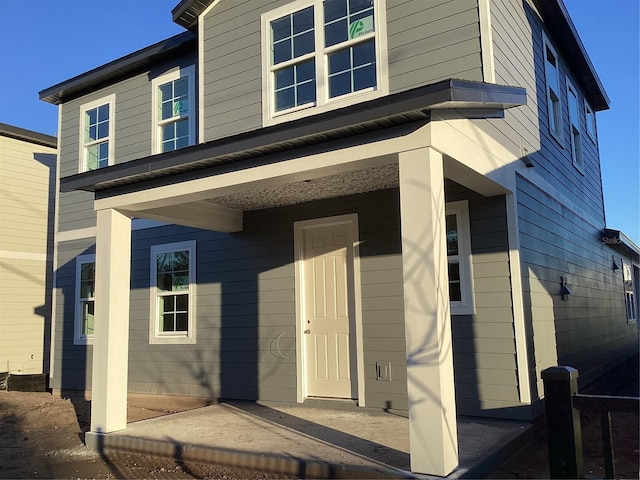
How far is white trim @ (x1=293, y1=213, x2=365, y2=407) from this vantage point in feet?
22.1

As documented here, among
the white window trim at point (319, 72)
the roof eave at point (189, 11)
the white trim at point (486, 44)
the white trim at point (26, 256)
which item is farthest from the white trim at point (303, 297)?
the white trim at point (26, 256)

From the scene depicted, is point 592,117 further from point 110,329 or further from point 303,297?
point 110,329

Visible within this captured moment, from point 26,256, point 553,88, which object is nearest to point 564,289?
point 553,88

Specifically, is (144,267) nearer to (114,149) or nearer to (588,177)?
(114,149)

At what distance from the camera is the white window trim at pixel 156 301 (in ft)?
27.7

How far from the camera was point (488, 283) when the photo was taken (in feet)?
20.0

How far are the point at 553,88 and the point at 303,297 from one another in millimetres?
5101

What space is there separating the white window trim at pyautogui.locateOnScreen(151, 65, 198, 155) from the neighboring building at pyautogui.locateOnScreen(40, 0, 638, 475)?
0.16 ft

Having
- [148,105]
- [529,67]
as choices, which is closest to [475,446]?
[529,67]

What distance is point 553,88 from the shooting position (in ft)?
28.4

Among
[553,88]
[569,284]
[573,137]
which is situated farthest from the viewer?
[573,137]

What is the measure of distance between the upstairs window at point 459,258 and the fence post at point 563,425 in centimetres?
279

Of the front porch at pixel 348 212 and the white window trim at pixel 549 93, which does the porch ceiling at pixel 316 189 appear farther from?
the white window trim at pixel 549 93

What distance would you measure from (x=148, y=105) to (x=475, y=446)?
738 centimetres
